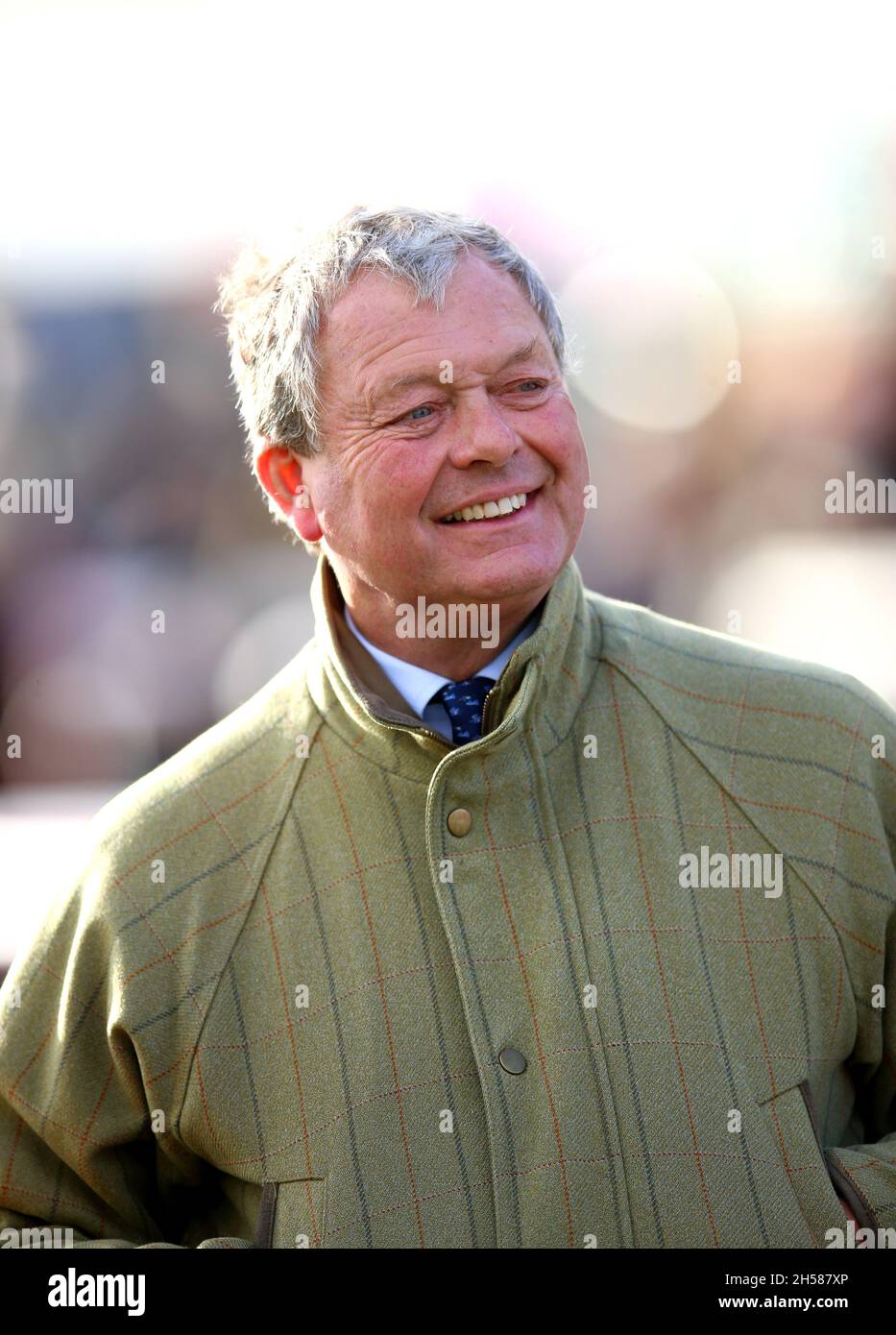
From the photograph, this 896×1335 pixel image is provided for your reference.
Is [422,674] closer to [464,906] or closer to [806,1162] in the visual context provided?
[464,906]

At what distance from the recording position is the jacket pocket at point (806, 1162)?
1.97 metres

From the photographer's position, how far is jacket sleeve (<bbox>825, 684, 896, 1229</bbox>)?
2.00 metres

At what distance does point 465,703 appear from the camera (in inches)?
87.0

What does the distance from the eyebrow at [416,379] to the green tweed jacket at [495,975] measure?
36cm

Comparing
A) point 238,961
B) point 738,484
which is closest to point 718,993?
point 238,961

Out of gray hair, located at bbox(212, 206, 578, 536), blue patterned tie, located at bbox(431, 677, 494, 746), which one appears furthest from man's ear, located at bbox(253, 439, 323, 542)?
blue patterned tie, located at bbox(431, 677, 494, 746)

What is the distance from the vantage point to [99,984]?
2219 mm

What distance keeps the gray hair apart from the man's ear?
2cm

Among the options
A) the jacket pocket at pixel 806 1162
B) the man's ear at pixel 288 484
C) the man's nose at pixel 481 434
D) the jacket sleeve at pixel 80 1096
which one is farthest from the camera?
the man's ear at pixel 288 484

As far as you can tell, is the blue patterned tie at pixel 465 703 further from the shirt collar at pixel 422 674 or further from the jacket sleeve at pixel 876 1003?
the jacket sleeve at pixel 876 1003

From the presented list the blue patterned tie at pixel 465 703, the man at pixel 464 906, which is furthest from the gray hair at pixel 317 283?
the blue patterned tie at pixel 465 703

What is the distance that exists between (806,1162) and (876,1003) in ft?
0.94

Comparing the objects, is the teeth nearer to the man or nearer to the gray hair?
the man
